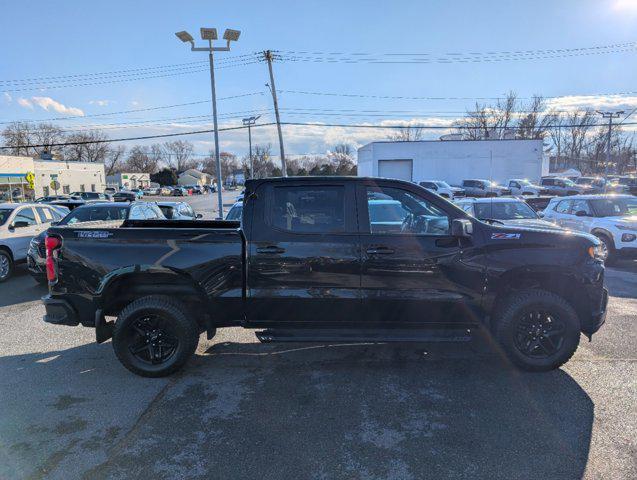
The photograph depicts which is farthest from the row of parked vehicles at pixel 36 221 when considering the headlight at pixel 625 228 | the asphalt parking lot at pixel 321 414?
the headlight at pixel 625 228

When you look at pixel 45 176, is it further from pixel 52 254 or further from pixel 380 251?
pixel 380 251

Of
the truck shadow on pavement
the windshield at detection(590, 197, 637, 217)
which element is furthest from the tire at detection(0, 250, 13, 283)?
the windshield at detection(590, 197, 637, 217)

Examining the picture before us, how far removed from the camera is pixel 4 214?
31.8 feet

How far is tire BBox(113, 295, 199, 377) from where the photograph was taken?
4234mm

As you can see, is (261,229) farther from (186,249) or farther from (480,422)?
(480,422)

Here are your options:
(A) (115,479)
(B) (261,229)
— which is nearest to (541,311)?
(B) (261,229)

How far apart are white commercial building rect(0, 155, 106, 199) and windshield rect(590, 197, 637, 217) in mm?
47098

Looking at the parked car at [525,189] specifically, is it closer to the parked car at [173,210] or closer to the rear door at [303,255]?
the parked car at [173,210]

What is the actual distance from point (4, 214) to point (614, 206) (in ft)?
48.1

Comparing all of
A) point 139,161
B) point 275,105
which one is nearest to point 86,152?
point 139,161

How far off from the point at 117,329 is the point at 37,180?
61169mm

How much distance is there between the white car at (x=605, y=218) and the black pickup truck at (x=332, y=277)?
6411mm

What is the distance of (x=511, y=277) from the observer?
4.27 m

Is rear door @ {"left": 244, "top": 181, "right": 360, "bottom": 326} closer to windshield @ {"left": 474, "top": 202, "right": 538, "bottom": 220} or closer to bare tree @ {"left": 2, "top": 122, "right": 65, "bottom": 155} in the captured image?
windshield @ {"left": 474, "top": 202, "right": 538, "bottom": 220}
